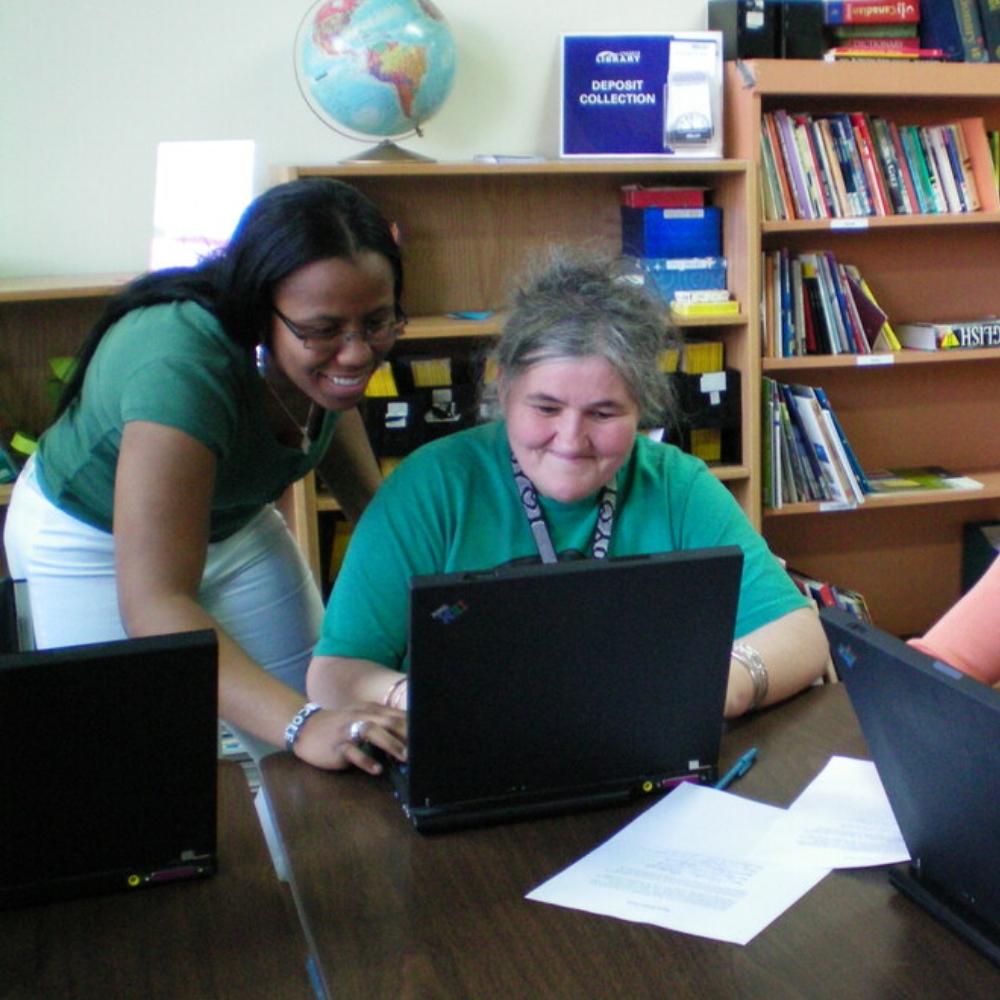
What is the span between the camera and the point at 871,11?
10.9 ft

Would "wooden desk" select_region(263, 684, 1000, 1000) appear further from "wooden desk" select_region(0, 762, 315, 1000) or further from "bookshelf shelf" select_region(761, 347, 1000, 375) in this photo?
"bookshelf shelf" select_region(761, 347, 1000, 375)

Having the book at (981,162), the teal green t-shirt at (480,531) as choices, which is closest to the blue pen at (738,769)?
the teal green t-shirt at (480,531)

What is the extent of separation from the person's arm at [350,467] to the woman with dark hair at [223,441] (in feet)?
0.40

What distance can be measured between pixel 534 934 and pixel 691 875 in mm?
165

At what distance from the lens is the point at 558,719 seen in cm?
113

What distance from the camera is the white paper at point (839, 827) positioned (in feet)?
3.61

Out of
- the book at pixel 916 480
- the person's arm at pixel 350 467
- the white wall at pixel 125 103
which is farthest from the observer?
the book at pixel 916 480

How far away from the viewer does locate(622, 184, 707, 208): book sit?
127 inches

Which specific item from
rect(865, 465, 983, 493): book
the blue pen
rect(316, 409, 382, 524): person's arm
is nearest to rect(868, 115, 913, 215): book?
rect(865, 465, 983, 493): book

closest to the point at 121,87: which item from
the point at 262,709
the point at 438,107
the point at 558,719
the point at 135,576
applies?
the point at 438,107

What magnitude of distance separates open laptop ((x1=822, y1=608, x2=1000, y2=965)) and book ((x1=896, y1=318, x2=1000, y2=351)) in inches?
103

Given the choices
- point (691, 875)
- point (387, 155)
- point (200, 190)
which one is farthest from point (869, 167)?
point (691, 875)

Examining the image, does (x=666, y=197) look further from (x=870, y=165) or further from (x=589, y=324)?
(x=589, y=324)

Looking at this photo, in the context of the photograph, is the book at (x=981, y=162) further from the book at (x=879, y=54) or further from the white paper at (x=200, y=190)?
the white paper at (x=200, y=190)
